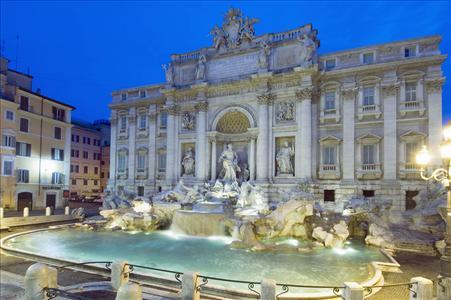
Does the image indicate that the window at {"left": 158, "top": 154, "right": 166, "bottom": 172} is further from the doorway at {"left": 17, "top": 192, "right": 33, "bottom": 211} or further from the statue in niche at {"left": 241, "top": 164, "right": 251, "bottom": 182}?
the doorway at {"left": 17, "top": 192, "right": 33, "bottom": 211}

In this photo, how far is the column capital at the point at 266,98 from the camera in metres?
23.1

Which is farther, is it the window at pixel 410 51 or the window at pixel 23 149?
the window at pixel 23 149

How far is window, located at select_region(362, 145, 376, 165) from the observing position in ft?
68.0

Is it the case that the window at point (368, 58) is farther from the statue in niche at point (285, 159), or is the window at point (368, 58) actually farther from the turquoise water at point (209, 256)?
→ the turquoise water at point (209, 256)

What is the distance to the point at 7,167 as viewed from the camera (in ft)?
86.8

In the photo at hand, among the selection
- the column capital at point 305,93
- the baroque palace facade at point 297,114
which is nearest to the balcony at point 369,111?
the baroque palace facade at point 297,114

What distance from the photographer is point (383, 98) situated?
806 inches

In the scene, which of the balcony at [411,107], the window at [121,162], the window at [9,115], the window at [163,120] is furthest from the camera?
the window at [121,162]

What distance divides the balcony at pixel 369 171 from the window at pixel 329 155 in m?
1.90

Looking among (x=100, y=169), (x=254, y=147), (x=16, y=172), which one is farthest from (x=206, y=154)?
(x=100, y=169)

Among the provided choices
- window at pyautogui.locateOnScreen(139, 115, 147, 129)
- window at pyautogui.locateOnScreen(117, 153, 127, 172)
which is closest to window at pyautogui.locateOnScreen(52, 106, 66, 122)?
window at pyautogui.locateOnScreen(117, 153, 127, 172)

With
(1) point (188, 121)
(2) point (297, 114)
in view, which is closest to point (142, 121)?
(1) point (188, 121)

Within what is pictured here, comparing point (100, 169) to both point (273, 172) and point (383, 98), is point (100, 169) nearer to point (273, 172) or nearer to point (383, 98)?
point (273, 172)

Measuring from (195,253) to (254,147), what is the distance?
1254 cm
